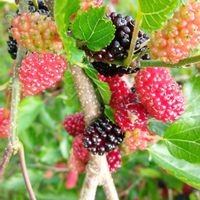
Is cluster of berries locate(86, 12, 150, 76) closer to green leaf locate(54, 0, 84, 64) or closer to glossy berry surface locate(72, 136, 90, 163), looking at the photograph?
green leaf locate(54, 0, 84, 64)

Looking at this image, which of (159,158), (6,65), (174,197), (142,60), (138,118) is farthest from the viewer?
(6,65)

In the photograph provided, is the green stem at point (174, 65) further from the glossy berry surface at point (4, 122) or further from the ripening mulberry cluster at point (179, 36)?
the glossy berry surface at point (4, 122)

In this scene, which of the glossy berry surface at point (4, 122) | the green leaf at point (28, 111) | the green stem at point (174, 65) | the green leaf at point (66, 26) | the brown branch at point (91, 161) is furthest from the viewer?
the green leaf at point (28, 111)

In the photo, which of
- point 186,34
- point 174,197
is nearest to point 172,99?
point 186,34

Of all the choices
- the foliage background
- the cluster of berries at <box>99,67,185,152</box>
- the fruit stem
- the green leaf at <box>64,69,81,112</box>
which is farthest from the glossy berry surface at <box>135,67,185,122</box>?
the foliage background

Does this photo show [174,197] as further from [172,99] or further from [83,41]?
[83,41]

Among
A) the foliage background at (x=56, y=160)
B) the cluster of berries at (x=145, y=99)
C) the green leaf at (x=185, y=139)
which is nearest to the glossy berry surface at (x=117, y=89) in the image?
the cluster of berries at (x=145, y=99)
